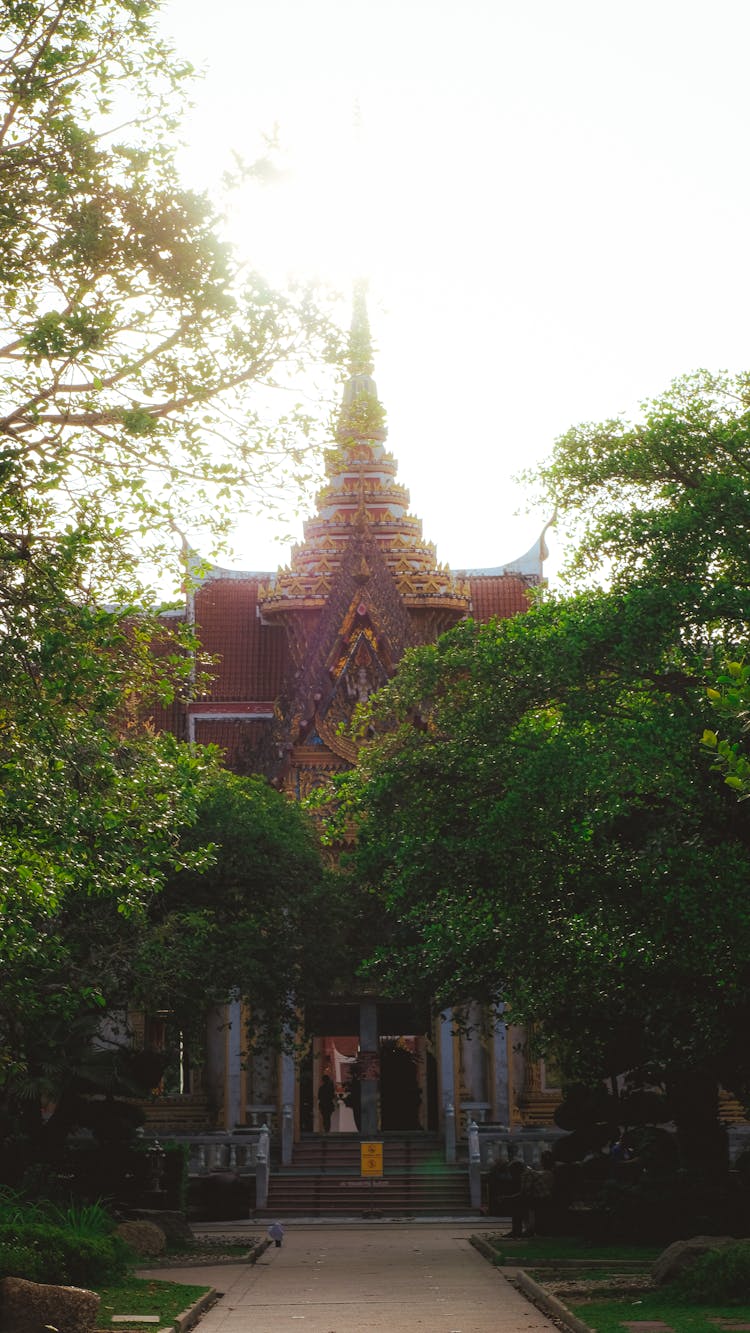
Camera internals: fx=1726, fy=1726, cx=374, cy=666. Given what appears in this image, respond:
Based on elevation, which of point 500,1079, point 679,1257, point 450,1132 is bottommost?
point 679,1257

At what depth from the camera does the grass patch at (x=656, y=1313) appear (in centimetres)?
1530

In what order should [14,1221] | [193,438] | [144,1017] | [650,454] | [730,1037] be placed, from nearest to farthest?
[193,438]
[14,1221]
[730,1037]
[650,454]
[144,1017]

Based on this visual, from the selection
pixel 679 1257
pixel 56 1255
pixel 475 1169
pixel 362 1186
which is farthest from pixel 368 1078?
pixel 56 1255

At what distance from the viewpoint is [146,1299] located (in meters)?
18.0

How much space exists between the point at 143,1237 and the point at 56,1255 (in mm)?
6529

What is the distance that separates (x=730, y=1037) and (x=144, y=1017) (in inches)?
861

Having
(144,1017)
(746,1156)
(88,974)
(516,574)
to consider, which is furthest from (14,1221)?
(516,574)

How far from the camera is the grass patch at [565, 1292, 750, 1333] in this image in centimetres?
1530

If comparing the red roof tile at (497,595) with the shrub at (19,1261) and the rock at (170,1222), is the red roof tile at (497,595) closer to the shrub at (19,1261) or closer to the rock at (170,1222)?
the rock at (170,1222)

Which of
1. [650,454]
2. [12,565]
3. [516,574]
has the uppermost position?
[516,574]

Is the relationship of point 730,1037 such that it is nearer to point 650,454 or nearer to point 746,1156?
point 746,1156

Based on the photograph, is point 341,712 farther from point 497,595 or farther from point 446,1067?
point 446,1067

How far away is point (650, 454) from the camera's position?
22641 mm

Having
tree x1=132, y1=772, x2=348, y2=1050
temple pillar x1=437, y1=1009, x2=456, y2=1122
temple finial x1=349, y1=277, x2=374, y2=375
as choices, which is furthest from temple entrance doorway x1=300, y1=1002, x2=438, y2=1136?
temple finial x1=349, y1=277, x2=374, y2=375
